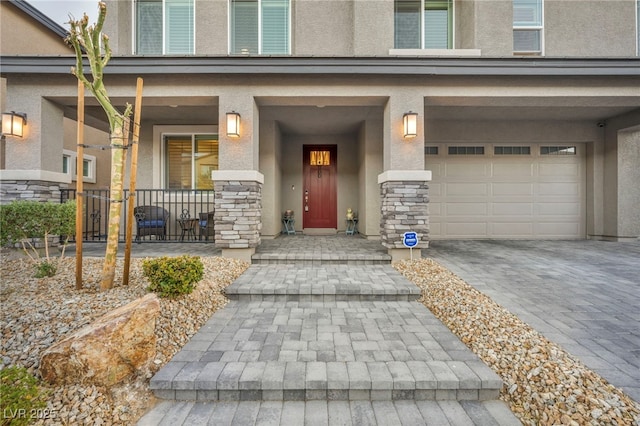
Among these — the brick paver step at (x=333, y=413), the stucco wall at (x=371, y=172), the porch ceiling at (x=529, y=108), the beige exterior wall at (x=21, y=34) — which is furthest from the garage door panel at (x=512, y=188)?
the beige exterior wall at (x=21, y=34)

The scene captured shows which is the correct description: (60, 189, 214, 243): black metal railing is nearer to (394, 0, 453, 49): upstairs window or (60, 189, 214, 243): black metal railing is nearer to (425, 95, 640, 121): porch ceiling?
(425, 95, 640, 121): porch ceiling

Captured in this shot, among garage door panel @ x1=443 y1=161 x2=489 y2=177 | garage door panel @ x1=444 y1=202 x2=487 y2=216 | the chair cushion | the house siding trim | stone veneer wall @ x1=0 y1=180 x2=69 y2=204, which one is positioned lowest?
the chair cushion

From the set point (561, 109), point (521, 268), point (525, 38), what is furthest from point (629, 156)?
point (521, 268)

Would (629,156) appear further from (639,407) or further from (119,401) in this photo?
(119,401)

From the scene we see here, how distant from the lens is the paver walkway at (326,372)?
70.1 inches

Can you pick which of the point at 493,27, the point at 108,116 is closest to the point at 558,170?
the point at 493,27

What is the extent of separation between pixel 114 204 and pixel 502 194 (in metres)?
8.03

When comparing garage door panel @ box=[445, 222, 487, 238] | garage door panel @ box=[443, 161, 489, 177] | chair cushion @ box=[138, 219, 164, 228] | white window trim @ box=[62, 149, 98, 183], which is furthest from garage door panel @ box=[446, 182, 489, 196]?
white window trim @ box=[62, 149, 98, 183]

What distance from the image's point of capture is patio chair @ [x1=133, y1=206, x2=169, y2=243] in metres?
6.25

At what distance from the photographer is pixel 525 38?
21.1 feet

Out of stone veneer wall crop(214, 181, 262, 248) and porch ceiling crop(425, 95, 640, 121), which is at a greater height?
porch ceiling crop(425, 95, 640, 121)

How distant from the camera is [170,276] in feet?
9.36

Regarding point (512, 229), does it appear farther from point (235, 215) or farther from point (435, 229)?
point (235, 215)

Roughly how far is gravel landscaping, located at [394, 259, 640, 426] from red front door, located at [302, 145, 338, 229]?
5.05 metres
